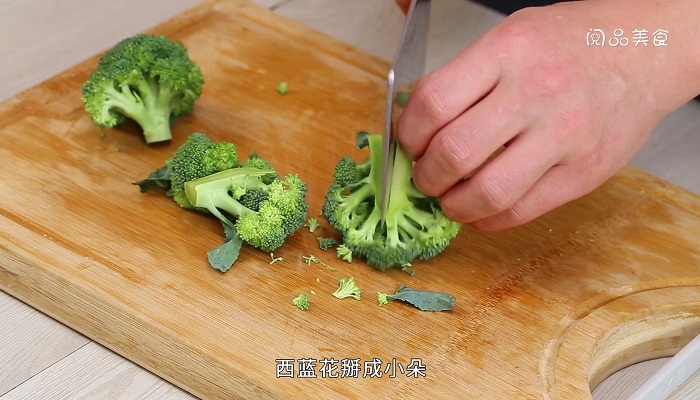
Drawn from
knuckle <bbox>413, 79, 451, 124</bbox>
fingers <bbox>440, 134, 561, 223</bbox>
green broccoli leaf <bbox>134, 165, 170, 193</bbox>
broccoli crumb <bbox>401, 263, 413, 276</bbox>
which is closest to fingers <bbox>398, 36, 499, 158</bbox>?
knuckle <bbox>413, 79, 451, 124</bbox>

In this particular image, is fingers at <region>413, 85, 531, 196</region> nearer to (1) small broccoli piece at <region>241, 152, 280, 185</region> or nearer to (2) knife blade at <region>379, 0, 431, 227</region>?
(2) knife blade at <region>379, 0, 431, 227</region>

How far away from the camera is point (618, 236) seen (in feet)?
7.12

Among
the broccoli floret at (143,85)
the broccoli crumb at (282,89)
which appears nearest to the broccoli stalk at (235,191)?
the broccoli floret at (143,85)

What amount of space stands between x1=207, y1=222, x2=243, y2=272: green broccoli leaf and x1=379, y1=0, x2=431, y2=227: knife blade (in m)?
0.31

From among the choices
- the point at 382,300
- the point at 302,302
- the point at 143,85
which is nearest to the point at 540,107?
the point at 382,300

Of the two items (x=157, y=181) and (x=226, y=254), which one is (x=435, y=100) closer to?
(x=226, y=254)

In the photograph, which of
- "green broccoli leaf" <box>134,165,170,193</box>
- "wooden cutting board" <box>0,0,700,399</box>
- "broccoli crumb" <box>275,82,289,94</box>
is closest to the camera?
"wooden cutting board" <box>0,0,700,399</box>

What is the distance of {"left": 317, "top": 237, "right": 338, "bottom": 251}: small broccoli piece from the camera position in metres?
2.02

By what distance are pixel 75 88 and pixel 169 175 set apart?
20.5 inches

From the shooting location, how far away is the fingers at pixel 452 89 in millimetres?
1855

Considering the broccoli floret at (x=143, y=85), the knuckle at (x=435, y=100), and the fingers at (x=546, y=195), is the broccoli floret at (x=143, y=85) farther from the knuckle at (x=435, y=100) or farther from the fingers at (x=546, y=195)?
the fingers at (x=546, y=195)

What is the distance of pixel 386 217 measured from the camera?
1.99 m

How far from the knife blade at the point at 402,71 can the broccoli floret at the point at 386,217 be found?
22 millimetres

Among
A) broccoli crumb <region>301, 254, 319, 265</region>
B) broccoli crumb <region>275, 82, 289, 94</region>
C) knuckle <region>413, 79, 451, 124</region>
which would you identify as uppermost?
knuckle <region>413, 79, 451, 124</region>
